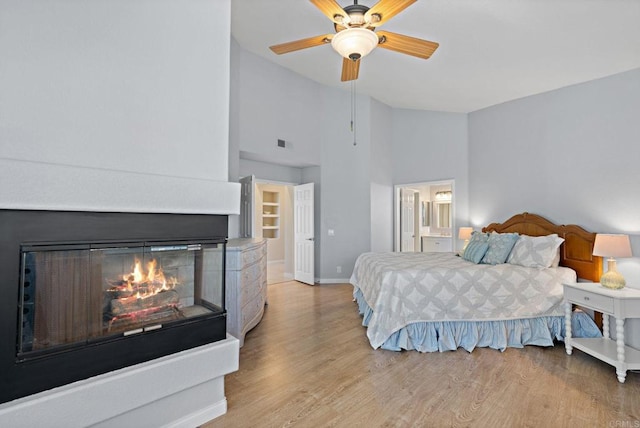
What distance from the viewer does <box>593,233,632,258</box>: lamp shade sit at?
114 inches

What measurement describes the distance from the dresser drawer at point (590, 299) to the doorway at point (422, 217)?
11.1 feet

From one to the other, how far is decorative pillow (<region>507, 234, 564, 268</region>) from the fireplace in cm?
322

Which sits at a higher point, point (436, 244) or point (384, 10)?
point (384, 10)

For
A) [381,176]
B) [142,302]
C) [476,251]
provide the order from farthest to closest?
1. [381,176]
2. [476,251]
3. [142,302]

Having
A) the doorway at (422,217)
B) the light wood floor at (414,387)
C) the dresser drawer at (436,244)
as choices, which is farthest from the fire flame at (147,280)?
the dresser drawer at (436,244)

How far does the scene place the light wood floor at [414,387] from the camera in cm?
196

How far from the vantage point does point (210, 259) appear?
80.8 inches

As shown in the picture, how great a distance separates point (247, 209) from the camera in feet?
16.5

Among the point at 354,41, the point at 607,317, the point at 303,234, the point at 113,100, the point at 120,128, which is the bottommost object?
the point at 607,317

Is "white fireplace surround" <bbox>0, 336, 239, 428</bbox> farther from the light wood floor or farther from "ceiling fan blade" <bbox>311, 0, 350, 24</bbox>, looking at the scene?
"ceiling fan blade" <bbox>311, 0, 350, 24</bbox>

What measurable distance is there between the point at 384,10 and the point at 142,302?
260 cm

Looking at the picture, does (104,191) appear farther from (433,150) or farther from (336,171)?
(433,150)

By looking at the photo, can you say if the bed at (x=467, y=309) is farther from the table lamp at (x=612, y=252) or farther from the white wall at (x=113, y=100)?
the white wall at (x=113, y=100)

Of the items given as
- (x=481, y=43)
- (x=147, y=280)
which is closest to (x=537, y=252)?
(x=481, y=43)
